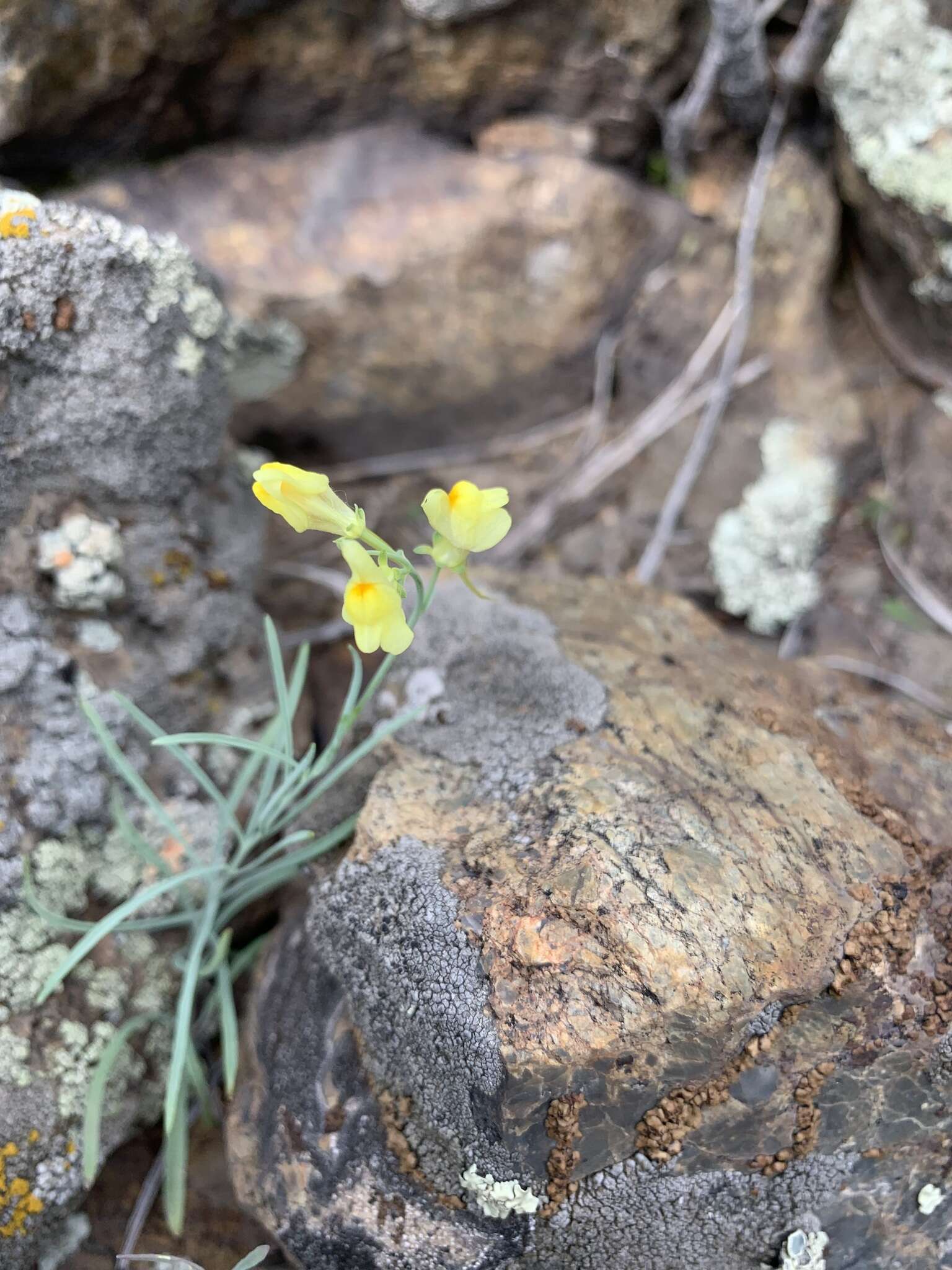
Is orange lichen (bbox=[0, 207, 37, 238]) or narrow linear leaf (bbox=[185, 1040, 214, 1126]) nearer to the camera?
orange lichen (bbox=[0, 207, 37, 238])

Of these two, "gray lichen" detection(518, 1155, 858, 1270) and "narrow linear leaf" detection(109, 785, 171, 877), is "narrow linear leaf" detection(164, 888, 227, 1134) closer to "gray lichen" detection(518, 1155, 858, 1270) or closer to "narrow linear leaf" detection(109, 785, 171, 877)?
"narrow linear leaf" detection(109, 785, 171, 877)

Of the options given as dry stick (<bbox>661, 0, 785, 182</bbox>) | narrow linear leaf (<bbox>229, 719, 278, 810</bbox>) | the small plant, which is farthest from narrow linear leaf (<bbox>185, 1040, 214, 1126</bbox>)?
dry stick (<bbox>661, 0, 785, 182</bbox>)

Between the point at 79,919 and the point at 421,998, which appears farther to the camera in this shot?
the point at 79,919

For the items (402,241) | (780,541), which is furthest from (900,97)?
(402,241)

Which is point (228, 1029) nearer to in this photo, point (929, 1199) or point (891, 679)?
point (929, 1199)

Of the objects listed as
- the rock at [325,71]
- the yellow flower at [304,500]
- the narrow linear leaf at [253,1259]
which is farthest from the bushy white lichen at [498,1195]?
the rock at [325,71]

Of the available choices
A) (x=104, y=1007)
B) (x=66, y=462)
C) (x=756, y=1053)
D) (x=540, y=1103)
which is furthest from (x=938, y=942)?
(x=66, y=462)

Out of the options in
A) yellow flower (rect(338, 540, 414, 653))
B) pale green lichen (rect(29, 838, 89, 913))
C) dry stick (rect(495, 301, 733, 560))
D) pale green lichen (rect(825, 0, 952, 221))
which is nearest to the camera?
Result: yellow flower (rect(338, 540, 414, 653))
